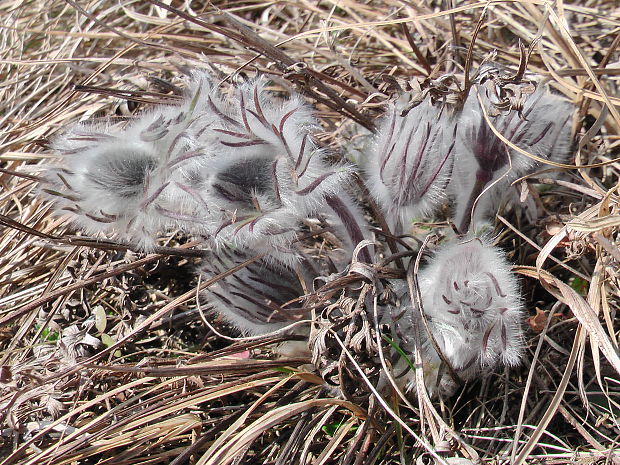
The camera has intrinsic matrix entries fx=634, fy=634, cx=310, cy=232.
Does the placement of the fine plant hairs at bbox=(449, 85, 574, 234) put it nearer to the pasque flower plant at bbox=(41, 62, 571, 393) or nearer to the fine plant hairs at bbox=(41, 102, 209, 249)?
the pasque flower plant at bbox=(41, 62, 571, 393)

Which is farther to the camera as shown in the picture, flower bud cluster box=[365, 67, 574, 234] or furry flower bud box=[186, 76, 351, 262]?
flower bud cluster box=[365, 67, 574, 234]

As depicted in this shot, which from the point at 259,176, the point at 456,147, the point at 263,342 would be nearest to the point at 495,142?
the point at 456,147

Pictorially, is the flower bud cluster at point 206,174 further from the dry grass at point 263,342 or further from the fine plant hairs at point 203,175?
the dry grass at point 263,342

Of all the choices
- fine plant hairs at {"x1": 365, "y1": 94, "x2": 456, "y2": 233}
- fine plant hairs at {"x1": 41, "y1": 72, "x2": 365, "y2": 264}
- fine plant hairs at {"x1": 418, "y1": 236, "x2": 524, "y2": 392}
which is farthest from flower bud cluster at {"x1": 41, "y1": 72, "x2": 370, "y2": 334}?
fine plant hairs at {"x1": 418, "y1": 236, "x2": 524, "y2": 392}

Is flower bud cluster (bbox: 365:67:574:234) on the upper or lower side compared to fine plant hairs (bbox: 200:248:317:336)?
upper

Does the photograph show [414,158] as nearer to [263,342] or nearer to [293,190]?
[293,190]

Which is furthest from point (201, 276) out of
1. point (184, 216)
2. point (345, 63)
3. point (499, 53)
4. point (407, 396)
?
point (499, 53)

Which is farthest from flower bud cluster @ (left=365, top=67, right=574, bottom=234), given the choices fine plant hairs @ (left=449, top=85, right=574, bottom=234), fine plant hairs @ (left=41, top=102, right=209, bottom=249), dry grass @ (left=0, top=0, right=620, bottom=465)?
fine plant hairs @ (left=41, top=102, right=209, bottom=249)
